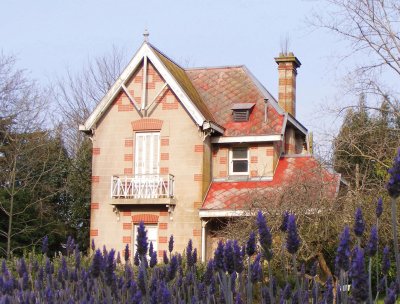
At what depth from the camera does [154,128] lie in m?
24.2

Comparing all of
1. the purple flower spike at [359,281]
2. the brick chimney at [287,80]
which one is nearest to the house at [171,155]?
the brick chimney at [287,80]

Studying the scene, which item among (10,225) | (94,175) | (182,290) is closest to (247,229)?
(182,290)

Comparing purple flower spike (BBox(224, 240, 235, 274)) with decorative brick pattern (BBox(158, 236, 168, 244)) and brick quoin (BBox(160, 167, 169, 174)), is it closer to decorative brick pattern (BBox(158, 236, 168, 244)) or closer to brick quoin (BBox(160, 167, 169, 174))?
decorative brick pattern (BBox(158, 236, 168, 244))

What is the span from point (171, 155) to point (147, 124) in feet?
4.66

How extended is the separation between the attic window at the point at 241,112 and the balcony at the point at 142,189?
3288 millimetres

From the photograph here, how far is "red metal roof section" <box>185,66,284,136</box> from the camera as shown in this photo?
2427 cm

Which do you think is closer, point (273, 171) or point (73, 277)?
point (73, 277)

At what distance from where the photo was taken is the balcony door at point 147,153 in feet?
79.1

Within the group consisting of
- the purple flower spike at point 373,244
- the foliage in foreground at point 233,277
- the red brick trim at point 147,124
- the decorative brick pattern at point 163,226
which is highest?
the red brick trim at point 147,124

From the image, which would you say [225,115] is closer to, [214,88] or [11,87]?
[214,88]

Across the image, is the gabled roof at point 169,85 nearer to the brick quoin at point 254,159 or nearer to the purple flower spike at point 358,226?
the brick quoin at point 254,159

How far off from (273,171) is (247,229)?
349 inches

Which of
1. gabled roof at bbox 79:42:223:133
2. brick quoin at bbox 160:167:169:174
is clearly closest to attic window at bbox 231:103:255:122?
gabled roof at bbox 79:42:223:133

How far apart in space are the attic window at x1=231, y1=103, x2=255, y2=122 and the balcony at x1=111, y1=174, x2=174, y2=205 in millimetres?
3288
